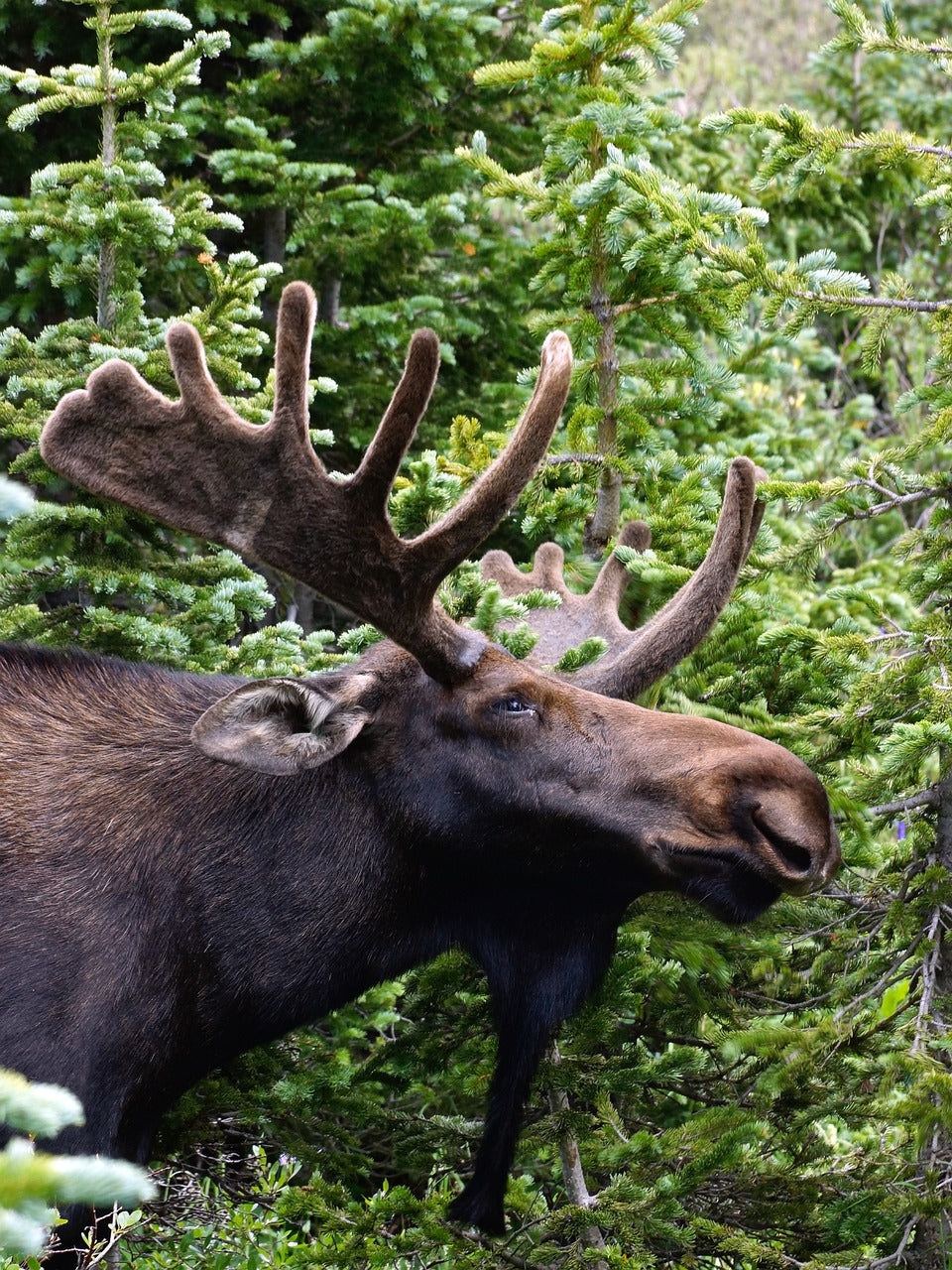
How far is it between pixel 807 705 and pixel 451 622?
4.86 feet

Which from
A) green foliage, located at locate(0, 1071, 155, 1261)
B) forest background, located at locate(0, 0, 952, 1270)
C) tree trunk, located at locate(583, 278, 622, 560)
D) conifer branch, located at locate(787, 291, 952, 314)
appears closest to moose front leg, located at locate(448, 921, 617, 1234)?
forest background, located at locate(0, 0, 952, 1270)

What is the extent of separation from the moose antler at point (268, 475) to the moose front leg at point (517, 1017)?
1.04 metres

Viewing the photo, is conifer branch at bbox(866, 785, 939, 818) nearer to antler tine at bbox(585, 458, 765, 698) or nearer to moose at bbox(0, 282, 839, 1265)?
antler tine at bbox(585, 458, 765, 698)

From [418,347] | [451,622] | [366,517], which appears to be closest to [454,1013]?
[451,622]

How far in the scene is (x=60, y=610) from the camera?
4.39 m

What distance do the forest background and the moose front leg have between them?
0.47 ft

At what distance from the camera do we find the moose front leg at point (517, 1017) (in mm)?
3418

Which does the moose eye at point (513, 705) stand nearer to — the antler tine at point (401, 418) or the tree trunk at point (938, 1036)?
the antler tine at point (401, 418)

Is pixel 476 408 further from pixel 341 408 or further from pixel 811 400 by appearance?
pixel 811 400

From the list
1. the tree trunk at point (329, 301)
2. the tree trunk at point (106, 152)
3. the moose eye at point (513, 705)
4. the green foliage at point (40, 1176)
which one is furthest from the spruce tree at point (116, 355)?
the green foliage at point (40, 1176)

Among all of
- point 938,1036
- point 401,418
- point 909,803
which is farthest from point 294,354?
point 938,1036

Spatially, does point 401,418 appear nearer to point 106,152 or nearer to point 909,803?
point 909,803

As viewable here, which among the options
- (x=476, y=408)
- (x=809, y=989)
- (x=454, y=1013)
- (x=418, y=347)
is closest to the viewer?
(x=418, y=347)

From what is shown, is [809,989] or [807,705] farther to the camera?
[807,705]
